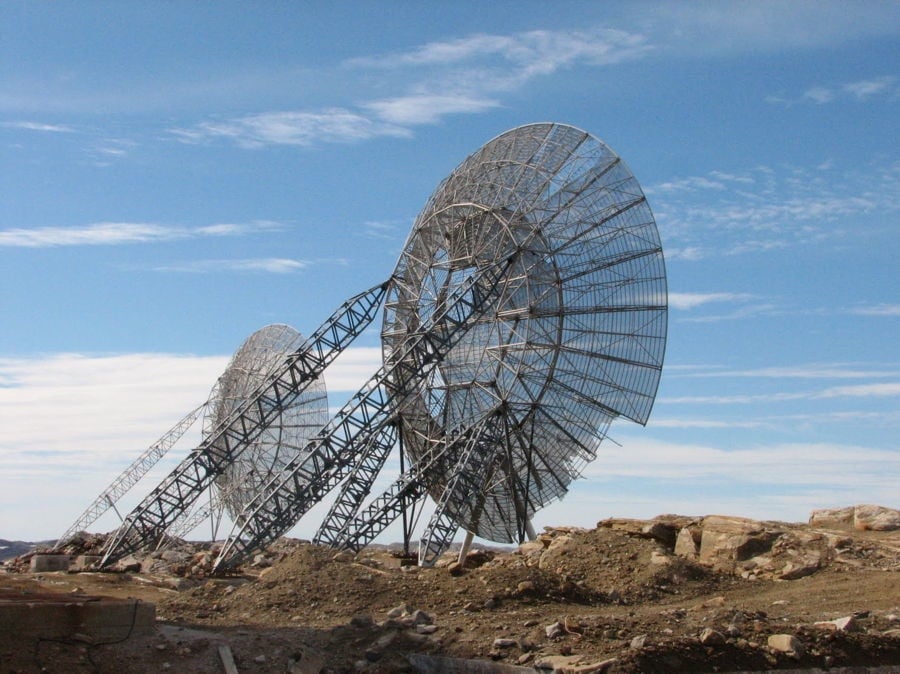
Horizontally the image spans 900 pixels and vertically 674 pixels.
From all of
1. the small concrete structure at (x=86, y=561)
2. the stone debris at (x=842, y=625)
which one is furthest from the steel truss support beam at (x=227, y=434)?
the stone debris at (x=842, y=625)

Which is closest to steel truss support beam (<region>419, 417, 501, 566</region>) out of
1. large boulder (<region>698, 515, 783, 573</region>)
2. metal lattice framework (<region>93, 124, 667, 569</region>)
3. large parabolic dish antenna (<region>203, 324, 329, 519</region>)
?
metal lattice framework (<region>93, 124, 667, 569</region>)

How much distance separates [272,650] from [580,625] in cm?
670

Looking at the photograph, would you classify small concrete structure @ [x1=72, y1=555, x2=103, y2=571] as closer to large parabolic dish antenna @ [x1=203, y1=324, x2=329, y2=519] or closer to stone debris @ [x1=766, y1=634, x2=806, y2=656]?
large parabolic dish antenna @ [x1=203, y1=324, x2=329, y2=519]

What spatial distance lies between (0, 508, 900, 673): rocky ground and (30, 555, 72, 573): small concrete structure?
4.61 m

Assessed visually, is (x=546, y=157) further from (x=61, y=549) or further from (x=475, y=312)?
(x=61, y=549)

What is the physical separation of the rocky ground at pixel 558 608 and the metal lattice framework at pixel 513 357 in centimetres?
319

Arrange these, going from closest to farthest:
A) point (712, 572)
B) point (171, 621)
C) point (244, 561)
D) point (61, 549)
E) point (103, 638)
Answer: point (103, 638) < point (171, 621) < point (712, 572) < point (244, 561) < point (61, 549)

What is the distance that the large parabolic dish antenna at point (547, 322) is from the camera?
144 feet

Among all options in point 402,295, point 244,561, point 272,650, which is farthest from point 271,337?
point 272,650

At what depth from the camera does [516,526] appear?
47219 millimetres

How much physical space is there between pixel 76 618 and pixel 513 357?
24.7 m

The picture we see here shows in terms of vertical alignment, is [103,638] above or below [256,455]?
below

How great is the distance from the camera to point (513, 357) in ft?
148

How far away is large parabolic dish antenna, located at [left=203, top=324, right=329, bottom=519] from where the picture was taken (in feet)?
200
